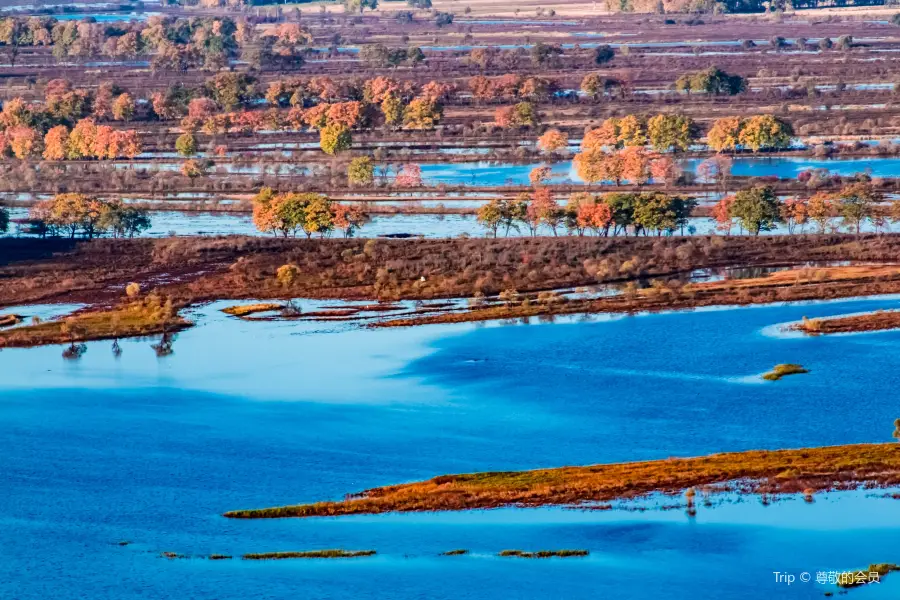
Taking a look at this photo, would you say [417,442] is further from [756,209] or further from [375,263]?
[756,209]

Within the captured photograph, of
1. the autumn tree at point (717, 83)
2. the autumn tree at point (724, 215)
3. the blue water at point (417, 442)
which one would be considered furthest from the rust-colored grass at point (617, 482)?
the autumn tree at point (717, 83)

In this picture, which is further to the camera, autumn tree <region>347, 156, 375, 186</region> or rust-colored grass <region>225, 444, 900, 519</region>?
autumn tree <region>347, 156, 375, 186</region>

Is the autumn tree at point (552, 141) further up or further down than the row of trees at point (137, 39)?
further down

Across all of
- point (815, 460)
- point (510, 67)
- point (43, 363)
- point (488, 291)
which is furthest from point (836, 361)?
point (510, 67)

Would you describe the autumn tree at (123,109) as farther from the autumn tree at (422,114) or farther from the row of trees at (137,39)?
the row of trees at (137,39)

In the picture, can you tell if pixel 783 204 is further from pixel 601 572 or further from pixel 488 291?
pixel 601 572

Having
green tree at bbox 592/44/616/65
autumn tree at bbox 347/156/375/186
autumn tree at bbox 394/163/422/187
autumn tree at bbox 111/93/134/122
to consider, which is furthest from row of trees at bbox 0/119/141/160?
green tree at bbox 592/44/616/65

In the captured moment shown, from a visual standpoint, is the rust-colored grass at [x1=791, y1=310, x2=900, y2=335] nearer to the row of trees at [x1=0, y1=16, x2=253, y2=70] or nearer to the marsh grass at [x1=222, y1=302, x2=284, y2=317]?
the marsh grass at [x1=222, y1=302, x2=284, y2=317]
